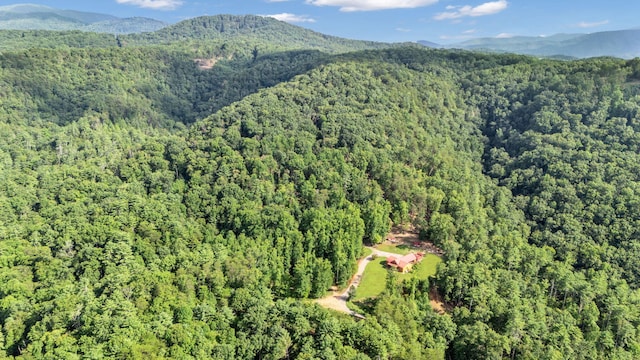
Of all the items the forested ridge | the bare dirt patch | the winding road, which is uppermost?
the forested ridge

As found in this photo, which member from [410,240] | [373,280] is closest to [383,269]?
[373,280]

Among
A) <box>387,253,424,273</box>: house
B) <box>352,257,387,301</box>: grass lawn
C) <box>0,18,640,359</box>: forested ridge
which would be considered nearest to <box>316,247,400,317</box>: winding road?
<box>352,257,387,301</box>: grass lawn

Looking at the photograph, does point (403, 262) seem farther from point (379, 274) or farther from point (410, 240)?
point (410, 240)

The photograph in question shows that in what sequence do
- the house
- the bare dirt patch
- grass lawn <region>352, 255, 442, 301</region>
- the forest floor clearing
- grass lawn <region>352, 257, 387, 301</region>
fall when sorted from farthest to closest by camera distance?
the bare dirt patch → the house → grass lawn <region>352, 255, 442, 301</region> → grass lawn <region>352, 257, 387, 301</region> → the forest floor clearing

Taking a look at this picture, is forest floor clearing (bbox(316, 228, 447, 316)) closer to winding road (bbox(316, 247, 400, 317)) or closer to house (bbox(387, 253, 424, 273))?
winding road (bbox(316, 247, 400, 317))

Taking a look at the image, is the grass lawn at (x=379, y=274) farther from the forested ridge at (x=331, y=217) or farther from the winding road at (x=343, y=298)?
the forested ridge at (x=331, y=217)
